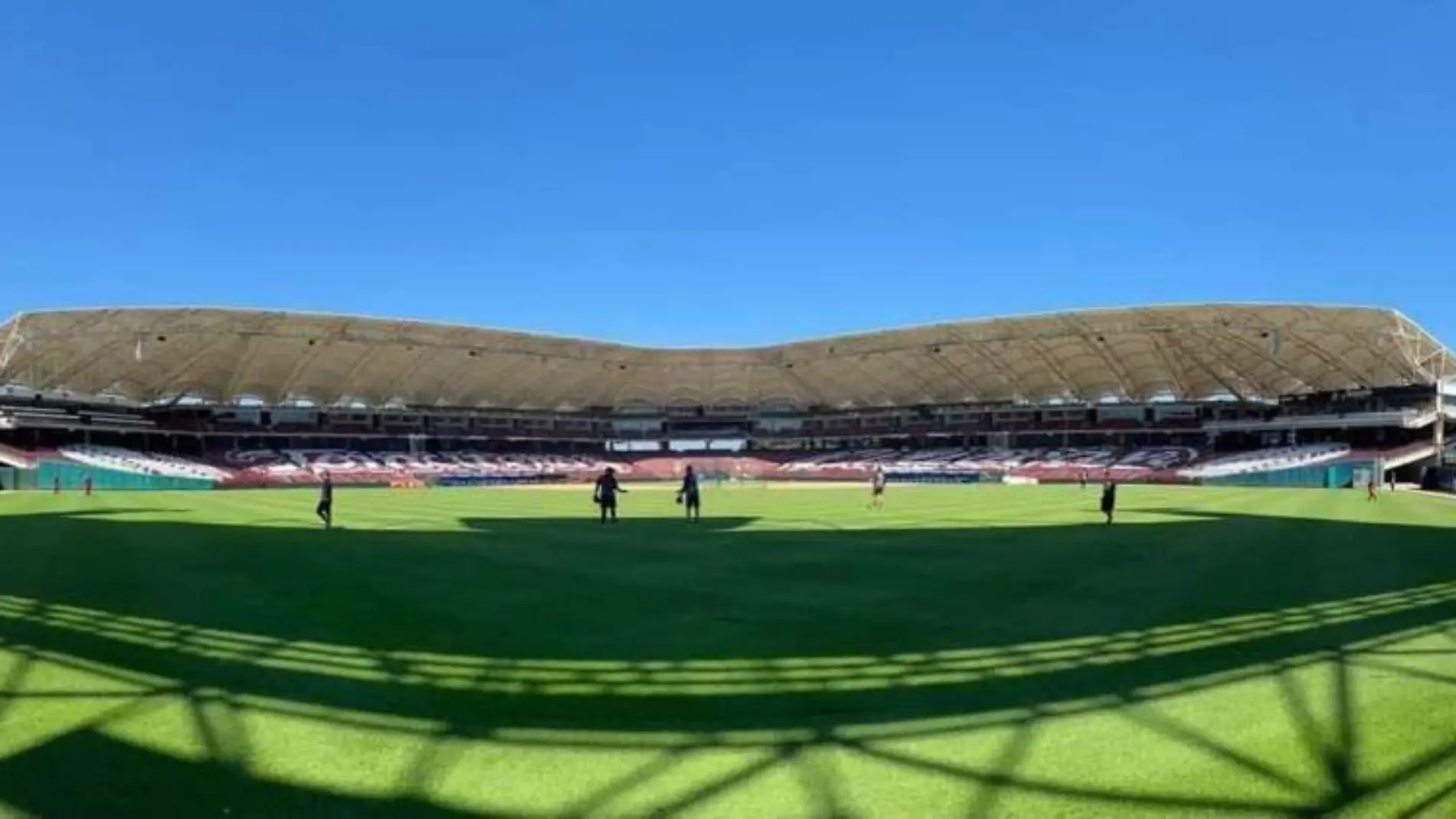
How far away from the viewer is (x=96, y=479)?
2603 inches

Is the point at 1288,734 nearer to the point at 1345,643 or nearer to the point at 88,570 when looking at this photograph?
the point at 1345,643

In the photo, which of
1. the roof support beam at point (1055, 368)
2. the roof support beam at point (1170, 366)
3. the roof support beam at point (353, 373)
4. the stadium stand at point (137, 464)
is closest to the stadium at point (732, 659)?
the stadium stand at point (137, 464)

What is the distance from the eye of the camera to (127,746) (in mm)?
6367

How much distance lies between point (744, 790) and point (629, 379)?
109087 mm

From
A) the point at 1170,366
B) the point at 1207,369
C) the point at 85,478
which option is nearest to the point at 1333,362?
the point at 1207,369

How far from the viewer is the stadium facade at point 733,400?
2965 inches

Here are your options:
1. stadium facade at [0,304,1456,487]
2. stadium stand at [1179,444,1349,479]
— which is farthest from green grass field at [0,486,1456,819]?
stadium facade at [0,304,1456,487]

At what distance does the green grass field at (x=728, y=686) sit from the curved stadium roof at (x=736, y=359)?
237 feet

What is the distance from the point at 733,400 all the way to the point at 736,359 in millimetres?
7658

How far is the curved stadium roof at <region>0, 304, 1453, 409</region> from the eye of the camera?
79.1m

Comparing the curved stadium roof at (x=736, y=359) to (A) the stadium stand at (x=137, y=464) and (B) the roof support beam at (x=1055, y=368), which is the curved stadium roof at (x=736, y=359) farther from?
(A) the stadium stand at (x=137, y=464)

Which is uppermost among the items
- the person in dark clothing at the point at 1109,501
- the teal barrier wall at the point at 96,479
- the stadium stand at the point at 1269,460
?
the person in dark clothing at the point at 1109,501

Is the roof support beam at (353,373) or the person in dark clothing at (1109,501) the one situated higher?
the roof support beam at (353,373)

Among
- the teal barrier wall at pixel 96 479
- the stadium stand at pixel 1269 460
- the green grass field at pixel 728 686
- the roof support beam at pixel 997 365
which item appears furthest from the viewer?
the roof support beam at pixel 997 365
